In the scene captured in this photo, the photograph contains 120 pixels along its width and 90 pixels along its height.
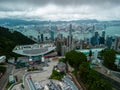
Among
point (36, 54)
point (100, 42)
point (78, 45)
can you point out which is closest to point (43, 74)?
point (36, 54)

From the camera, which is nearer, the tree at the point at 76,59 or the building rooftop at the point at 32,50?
the tree at the point at 76,59

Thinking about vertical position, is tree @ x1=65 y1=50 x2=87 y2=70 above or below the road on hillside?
above

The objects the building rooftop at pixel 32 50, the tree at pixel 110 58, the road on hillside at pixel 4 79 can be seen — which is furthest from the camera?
the building rooftop at pixel 32 50

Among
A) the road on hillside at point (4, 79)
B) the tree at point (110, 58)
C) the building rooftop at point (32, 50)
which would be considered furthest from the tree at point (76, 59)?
the road on hillside at point (4, 79)

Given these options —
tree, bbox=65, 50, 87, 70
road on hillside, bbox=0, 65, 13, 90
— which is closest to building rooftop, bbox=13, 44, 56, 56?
road on hillside, bbox=0, 65, 13, 90

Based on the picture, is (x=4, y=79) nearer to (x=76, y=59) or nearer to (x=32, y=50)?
(x=32, y=50)

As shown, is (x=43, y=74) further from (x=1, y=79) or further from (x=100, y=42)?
(x=100, y=42)

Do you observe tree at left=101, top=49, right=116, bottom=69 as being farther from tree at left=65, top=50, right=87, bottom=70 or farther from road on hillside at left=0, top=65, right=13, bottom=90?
road on hillside at left=0, top=65, right=13, bottom=90

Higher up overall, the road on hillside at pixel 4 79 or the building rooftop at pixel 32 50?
the building rooftop at pixel 32 50

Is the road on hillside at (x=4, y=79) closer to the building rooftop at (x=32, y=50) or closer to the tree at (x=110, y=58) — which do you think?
the building rooftop at (x=32, y=50)

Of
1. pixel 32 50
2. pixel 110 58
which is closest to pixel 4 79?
pixel 32 50

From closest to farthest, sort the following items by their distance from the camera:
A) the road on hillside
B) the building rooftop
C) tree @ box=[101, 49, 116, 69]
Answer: the road on hillside < tree @ box=[101, 49, 116, 69] < the building rooftop
